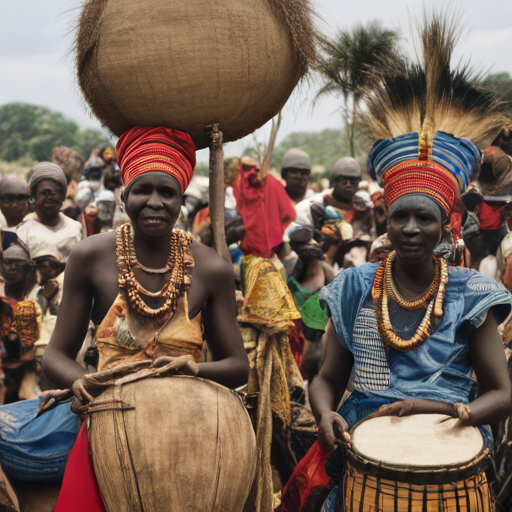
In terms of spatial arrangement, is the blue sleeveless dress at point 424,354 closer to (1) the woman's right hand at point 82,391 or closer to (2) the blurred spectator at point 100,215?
(1) the woman's right hand at point 82,391

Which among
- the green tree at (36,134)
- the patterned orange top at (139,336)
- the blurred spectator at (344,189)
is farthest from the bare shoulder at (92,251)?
the green tree at (36,134)

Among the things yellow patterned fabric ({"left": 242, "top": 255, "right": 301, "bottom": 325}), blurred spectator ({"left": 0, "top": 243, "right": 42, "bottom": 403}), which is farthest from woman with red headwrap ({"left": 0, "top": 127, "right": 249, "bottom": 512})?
blurred spectator ({"left": 0, "top": 243, "right": 42, "bottom": 403})

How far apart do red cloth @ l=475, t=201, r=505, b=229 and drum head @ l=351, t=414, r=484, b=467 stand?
505cm

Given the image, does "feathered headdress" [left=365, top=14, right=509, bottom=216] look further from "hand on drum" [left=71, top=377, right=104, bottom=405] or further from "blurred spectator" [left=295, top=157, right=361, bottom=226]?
"blurred spectator" [left=295, top=157, right=361, bottom=226]

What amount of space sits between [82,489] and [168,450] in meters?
0.41

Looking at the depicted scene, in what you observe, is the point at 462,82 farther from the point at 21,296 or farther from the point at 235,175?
the point at 235,175

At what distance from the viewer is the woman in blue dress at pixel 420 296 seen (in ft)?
11.2

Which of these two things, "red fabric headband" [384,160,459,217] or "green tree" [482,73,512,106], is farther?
"green tree" [482,73,512,106]

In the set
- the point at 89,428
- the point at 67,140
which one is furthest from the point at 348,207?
the point at 67,140

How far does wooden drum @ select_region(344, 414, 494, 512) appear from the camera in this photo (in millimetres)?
2902

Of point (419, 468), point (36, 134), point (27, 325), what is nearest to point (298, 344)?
point (27, 325)

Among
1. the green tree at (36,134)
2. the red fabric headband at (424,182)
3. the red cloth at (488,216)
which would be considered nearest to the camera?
the red fabric headband at (424,182)

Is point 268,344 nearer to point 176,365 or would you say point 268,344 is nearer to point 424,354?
point 424,354

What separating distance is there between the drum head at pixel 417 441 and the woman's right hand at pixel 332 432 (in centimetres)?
9
